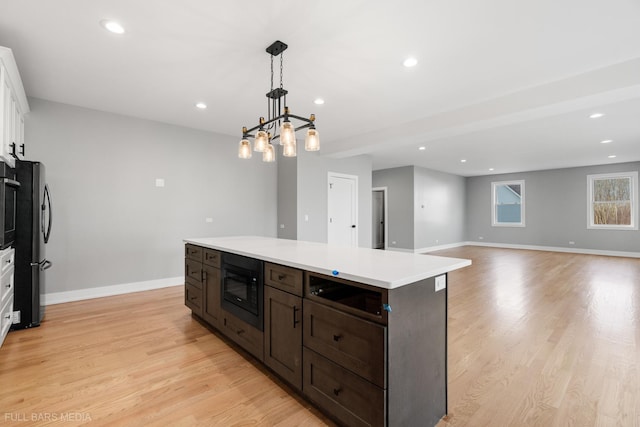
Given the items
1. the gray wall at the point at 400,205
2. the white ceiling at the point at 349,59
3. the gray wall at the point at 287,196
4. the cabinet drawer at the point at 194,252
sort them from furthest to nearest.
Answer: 1. the gray wall at the point at 400,205
2. the gray wall at the point at 287,196
3. the cabinet drawer at the point at 194,252
4. the white ceiling at the point at 349,59

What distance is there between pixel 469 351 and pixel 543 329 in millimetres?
1095

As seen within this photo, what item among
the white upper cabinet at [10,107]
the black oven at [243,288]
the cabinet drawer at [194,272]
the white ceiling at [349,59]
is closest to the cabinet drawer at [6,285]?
the white upper cabinet at [10,107]

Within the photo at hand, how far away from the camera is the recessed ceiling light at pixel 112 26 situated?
2.29m

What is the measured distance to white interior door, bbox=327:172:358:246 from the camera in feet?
20.7

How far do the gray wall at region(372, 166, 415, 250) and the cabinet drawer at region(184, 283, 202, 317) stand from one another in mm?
6701

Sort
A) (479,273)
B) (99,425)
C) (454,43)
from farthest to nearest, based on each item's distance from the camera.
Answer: (479,273) < (454,43) < (99,425)

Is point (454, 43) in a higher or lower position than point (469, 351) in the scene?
higher

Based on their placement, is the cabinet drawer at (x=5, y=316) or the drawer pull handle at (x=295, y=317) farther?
the cabinet drawer at (x=5, y=316)

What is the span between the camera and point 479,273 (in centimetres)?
580

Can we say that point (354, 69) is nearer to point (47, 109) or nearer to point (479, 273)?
point (47, 109)

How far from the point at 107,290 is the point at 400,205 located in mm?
7303

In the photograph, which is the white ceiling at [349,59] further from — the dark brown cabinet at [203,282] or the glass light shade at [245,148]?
the dark brown cabinet at [203,282]

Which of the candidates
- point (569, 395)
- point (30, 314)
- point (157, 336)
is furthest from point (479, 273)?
point (30, 314)

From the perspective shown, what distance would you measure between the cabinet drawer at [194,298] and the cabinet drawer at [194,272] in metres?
0.06
